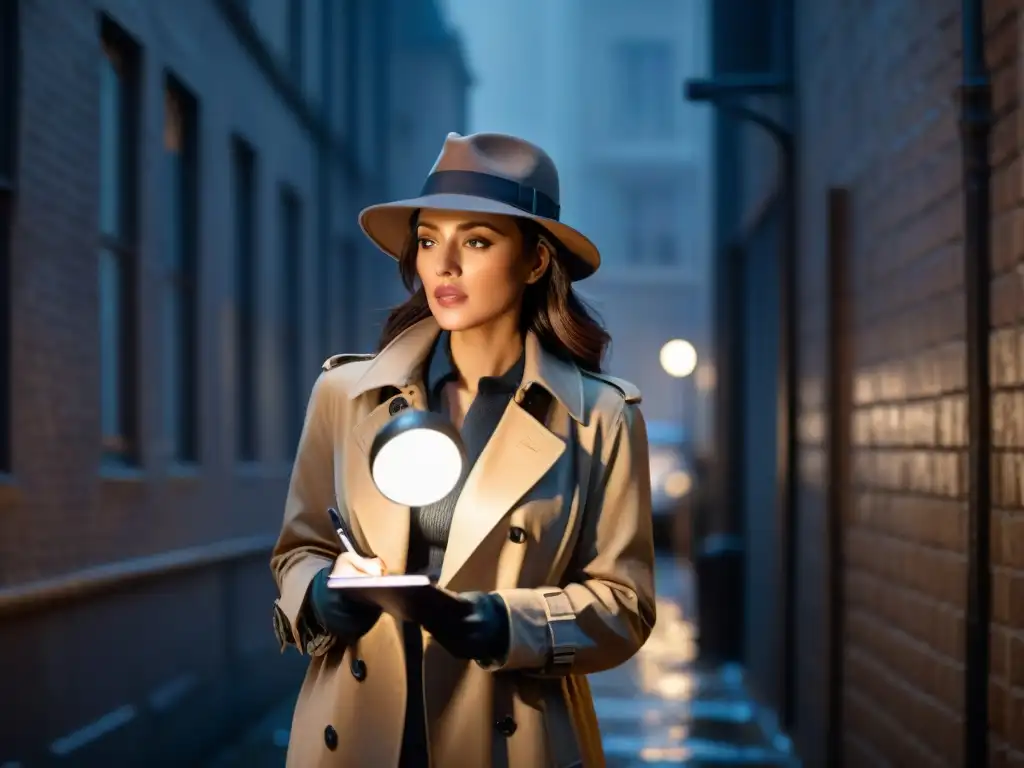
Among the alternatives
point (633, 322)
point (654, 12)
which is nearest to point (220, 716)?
point (633, 322)

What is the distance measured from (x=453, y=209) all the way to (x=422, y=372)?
372 mm

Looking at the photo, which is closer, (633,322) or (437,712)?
(437,712)

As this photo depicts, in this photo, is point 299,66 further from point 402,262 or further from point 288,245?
point 402,262

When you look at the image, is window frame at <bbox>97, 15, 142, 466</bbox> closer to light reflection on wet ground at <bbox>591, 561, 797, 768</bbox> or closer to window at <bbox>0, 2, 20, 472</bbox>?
window at <bbox>0, 2, 20, 472</bbox>

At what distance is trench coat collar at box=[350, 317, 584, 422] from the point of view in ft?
9.73

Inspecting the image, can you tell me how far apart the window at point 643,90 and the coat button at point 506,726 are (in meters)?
31.6

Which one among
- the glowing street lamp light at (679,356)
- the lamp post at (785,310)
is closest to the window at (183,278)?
the lamp post at (785,310)

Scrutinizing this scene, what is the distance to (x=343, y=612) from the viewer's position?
2590 millimetres

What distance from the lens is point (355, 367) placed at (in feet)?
10.2

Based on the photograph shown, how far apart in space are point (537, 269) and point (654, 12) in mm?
31727

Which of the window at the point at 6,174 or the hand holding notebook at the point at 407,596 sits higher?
the window at the point at 6,174

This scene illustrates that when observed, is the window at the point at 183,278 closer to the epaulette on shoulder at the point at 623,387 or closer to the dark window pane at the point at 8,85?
the dark window pane at the point at 8,85

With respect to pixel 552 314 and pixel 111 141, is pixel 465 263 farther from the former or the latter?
pixel 111 141

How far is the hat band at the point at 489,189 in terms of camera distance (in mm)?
2914
